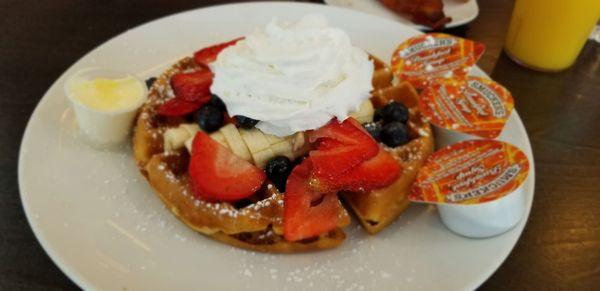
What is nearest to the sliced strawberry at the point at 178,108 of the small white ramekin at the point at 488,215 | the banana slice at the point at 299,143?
the banana slice at the point at 299,143

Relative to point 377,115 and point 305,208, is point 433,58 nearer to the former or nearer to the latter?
point 377,115

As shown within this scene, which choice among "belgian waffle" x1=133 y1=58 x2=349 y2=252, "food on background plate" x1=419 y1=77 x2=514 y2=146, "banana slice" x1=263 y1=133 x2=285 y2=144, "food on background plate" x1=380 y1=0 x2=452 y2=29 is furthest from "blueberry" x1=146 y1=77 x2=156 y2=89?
"food on background plate" x1=380 y1=0 x2=452 y2=29

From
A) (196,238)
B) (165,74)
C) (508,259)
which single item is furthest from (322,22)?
(508,259)

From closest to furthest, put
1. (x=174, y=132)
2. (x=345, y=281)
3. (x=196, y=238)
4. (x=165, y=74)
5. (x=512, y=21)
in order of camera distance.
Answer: (x=345, y=281) → (x=196, y=238) → (x=174, y=132) → (x=165, y=74) → (x=512, y=21)

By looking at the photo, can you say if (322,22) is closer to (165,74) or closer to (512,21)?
(165,74)

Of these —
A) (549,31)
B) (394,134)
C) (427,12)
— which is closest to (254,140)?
(394,134)

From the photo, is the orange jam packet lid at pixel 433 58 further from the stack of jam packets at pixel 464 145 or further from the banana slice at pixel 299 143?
the banana slice at pixel 299 143
